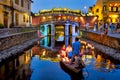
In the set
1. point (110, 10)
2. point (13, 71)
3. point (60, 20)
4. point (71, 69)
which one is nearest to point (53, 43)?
point (60, 20)

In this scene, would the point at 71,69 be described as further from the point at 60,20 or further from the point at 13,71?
the point at 60,20

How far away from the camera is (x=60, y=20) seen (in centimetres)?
7756

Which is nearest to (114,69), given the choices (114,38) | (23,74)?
(23,74)

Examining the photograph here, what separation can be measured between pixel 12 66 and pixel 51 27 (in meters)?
57.3

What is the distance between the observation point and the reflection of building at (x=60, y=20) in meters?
77.2

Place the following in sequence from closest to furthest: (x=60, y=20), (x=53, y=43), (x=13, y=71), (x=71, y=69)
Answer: (x=71, y=69)
(x=13, y=71)
(x=53, y=43)
(x=60, y=20)

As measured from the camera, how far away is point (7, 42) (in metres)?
28.0

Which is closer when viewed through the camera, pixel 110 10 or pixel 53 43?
pixel 53 43

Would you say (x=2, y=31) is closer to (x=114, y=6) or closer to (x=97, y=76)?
(x=97, y=76)

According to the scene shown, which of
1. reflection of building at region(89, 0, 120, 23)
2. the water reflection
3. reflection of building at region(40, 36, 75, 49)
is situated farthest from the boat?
reflection of building at region(89, 0, 120, 23)

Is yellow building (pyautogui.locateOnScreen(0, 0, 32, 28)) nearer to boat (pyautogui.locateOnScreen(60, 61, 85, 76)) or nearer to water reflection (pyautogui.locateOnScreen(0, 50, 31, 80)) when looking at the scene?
water reflection (pyautogui.locateOnScreen(0, 50, 31, 80))

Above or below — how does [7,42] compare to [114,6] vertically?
below

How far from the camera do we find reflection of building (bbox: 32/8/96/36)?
77.2 m

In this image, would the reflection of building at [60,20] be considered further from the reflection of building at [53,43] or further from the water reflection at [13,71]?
the water reflection at [13,71]
